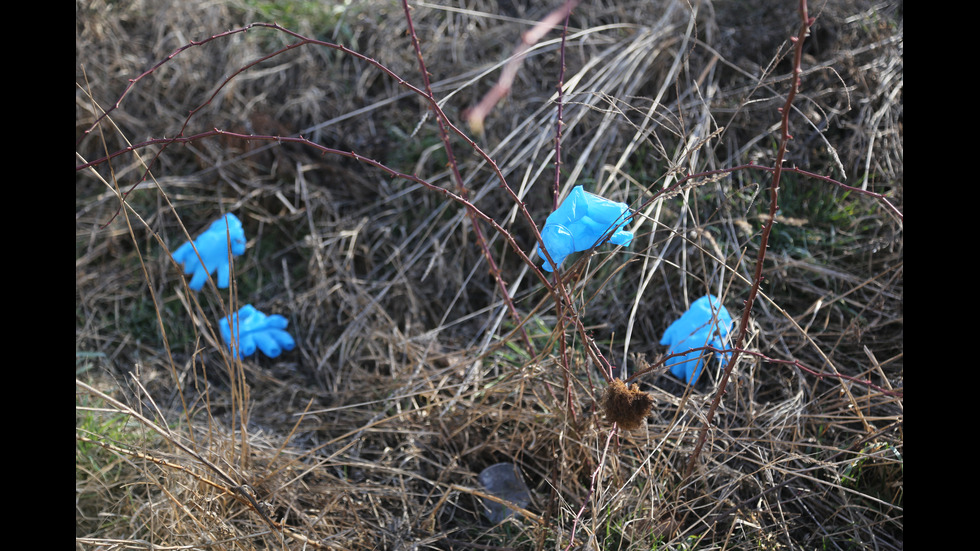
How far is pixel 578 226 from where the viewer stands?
1434mm

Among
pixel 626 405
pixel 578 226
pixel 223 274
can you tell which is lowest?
pixel 223 274

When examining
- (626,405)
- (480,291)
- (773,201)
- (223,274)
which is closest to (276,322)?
(223,274)

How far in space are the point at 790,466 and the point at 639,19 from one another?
1871mm

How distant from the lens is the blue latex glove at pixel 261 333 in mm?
2227

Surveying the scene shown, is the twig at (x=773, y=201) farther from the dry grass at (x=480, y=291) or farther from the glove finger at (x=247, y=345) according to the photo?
the glove finger at (x=247, y=345)

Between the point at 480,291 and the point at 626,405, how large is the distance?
121cm

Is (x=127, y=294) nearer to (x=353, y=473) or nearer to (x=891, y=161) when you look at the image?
(x=353, y=473)

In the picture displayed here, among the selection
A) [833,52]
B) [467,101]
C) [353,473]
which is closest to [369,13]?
[467,101]

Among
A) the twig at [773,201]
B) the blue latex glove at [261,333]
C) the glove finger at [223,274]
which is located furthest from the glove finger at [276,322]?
the twig at [773,201]

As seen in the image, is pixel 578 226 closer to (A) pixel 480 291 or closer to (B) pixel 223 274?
(A) pixel 480 291

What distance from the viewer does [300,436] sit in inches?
77.4

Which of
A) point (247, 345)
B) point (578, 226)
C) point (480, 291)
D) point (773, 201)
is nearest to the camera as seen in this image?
point (773, 201)

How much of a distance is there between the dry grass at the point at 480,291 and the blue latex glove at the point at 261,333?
6cm

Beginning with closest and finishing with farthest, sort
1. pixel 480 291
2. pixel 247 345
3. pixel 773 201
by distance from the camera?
1. pixel 773 201
2. pixel 247 345
3. pixel 480 291
